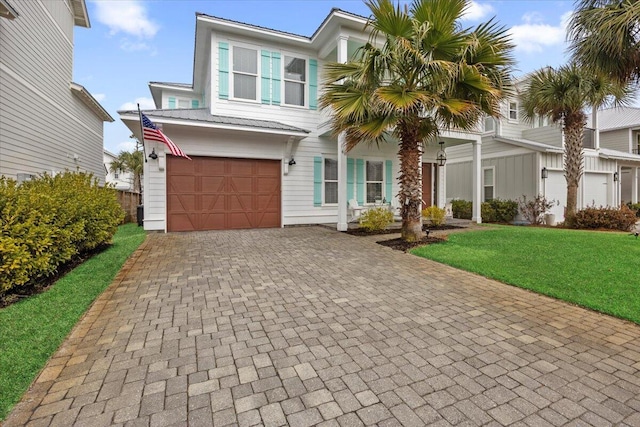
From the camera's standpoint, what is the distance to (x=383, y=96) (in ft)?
21.9

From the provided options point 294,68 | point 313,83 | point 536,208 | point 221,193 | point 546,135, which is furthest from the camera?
point 546,135

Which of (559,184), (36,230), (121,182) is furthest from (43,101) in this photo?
(121,182)

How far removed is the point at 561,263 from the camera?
234 inches

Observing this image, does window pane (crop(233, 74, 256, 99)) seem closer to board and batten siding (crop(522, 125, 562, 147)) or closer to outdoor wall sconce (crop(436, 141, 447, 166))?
outdoor wall sconce (crop(436, 141, 447, 166))

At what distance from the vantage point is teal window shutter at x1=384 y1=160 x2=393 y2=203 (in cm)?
1309

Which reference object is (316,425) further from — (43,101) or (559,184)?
(559,184)

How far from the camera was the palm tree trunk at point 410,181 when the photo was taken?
7793mm

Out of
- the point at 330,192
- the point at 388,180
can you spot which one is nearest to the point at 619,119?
the point at 388,180

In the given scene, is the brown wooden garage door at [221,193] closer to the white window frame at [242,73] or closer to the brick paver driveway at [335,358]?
the white window frame at [242,73]

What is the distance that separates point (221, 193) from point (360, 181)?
5.20 meters

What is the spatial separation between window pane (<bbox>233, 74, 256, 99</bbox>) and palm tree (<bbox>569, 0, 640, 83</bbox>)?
916cm

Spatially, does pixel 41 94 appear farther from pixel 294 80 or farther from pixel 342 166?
pixel 342 166

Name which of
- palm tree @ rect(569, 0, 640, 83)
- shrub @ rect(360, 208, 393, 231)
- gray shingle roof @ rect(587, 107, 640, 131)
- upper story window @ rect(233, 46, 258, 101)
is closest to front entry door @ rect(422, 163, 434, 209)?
shrub @ rect(360, 208, 393, 231)

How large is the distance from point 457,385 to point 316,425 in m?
1.10
